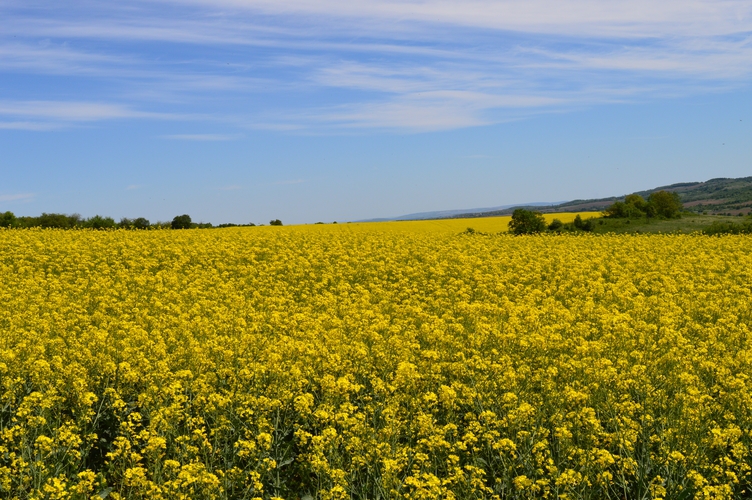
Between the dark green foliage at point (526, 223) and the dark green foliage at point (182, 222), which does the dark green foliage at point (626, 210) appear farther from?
the dark green foliage at point (182, 222)

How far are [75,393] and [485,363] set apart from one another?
5.83 metres

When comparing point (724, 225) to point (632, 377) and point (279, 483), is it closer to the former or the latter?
point (632, 377)

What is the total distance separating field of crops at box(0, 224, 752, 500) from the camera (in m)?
7.05

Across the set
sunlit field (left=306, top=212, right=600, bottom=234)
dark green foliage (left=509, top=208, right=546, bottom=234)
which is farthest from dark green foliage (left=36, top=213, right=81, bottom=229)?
dark green foliage (left=509, top=208, right=546, bottom=234)

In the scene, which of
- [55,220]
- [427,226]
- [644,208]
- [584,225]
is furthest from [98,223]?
[644,208]

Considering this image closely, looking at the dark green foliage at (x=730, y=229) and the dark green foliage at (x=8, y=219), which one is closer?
the dark green foliage at (x=730, y=229)

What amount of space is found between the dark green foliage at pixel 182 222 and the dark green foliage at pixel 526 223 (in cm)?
2512

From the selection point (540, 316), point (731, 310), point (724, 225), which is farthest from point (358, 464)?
point (724, 225)

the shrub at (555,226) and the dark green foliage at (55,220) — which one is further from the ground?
the dark green foliage at (55,220)

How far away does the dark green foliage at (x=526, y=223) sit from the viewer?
158 ft

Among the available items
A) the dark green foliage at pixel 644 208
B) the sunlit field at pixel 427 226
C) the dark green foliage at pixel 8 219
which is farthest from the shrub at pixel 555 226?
the dark green foliage at pixel 8 219

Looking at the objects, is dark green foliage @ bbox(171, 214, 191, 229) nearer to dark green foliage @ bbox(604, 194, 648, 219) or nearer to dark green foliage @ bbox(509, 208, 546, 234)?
dark green foliage @ bbox(509, 208, 546, 234)

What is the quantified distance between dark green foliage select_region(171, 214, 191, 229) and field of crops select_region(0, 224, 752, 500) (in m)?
33.3

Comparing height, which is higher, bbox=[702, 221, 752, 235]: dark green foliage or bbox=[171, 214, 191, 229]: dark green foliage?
bbox=[171, 214, 191, 229]: dark green foliage
